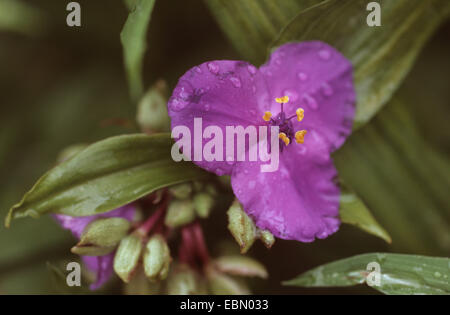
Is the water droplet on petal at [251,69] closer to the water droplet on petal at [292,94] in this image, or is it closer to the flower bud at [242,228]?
the water droplet on petal at [292,94]

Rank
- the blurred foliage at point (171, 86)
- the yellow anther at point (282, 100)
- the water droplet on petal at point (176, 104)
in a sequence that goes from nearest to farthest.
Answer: the water droplet on petal at point (176, 104) < the yellow anther at point (282, 100) < the blurred foliage at point (171, 86)

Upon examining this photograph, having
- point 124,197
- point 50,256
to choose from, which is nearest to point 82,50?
point 50,256

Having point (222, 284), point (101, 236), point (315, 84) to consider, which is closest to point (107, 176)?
point (101, 236)

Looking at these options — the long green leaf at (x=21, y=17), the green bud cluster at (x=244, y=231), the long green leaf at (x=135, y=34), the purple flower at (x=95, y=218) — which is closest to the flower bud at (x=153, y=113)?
the long green leaf at (x=135, y=34)

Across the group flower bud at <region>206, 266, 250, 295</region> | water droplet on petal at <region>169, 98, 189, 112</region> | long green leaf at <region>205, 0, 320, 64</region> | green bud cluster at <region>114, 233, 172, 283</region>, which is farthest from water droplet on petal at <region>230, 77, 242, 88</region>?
flower bud at <region>206, 266, 250, 295</region>

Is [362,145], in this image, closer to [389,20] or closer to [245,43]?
[389,20]

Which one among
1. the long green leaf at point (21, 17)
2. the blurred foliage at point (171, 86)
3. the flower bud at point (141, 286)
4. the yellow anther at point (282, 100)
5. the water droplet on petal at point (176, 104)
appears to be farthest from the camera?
the long green leaf at point (21, 17)

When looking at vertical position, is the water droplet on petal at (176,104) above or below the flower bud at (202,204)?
above

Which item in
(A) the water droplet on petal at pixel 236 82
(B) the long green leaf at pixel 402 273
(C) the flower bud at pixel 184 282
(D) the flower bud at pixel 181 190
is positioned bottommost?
(B) the long green leaf at pixel 402 273
